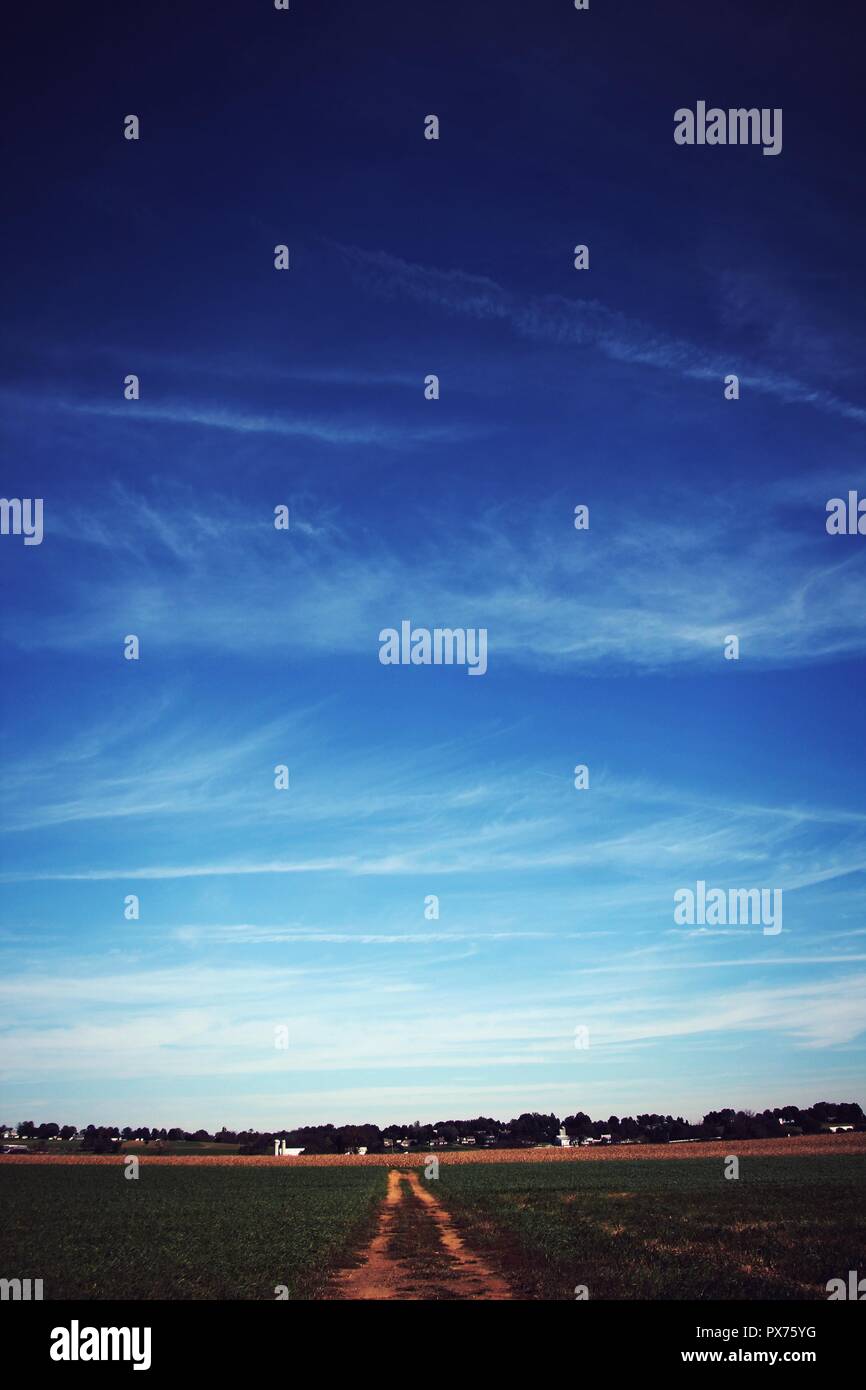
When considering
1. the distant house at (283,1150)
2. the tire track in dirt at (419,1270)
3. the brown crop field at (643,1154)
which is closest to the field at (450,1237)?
the tire track in dirt at (419,1270)

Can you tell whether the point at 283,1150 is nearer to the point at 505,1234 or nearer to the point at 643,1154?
the point at 643,1154

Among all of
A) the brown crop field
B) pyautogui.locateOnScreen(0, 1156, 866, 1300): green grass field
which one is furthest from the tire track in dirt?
the brown crop field

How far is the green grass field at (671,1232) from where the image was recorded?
24281 millimetres

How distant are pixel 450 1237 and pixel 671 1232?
777 cm

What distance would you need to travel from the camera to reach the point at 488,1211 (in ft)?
150

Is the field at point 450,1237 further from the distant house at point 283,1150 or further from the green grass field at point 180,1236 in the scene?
the distant house at point 283,1150

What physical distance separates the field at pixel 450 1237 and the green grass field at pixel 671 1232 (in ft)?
0.32

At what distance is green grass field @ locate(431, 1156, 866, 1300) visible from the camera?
79.7 ft

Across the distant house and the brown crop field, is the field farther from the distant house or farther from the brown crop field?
the distant house

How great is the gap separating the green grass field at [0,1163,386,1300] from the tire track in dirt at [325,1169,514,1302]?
3.23 ft
